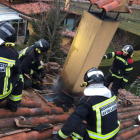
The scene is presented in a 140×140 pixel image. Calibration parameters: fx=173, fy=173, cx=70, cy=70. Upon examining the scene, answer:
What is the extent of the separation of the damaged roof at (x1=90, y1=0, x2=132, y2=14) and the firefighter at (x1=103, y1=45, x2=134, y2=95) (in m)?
1.35

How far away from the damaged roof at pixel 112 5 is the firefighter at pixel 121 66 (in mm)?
1348

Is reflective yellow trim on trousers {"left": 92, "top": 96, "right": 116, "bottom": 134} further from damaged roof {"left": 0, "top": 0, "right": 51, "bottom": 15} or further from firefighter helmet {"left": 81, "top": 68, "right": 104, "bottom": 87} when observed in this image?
damaged roof {"left": 0, "top": 0, "right": 51, "bottom": 15}

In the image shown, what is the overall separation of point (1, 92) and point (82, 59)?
8.05ft

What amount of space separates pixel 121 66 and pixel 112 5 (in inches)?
85.0

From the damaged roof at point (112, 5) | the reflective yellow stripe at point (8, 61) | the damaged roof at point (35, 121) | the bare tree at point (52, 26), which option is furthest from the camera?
the bare tree at point (52, 26)

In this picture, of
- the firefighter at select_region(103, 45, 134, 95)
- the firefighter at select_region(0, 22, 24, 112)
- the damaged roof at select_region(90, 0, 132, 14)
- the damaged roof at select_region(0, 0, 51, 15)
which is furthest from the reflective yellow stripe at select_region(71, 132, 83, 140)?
the damaged roof at select_region(0, 0, 51, 15)

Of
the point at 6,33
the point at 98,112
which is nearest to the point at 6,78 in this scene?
the point at 6,33

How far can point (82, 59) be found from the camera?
448 cm

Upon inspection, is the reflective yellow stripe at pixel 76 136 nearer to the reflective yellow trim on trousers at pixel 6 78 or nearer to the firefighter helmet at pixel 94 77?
the firefighter helmet at pixel 94 77

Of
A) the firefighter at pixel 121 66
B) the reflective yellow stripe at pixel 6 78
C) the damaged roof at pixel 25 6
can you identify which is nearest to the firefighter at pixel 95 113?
the reflective yellow stripe at pixel 6 78

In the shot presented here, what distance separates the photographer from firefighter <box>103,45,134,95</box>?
207 inches

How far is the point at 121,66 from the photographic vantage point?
5.50m

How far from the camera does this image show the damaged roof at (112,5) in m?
3.93

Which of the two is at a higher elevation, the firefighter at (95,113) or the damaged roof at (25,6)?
the firefighter at (95,113)
